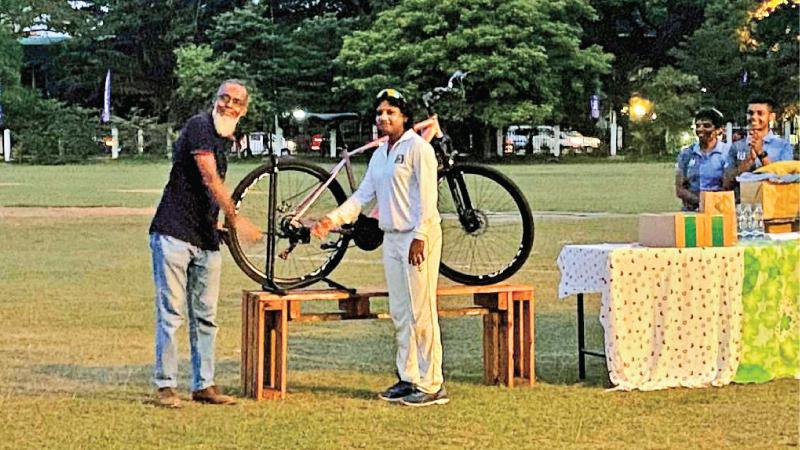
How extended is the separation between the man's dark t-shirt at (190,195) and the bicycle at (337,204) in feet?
1.49

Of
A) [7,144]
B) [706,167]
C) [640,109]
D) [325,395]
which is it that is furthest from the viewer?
[7,144]

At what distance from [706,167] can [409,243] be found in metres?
3.26

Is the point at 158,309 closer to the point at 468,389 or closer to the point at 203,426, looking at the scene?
the point at 203,426

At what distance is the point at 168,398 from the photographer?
7.92m

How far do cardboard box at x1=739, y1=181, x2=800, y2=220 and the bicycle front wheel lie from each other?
148cm

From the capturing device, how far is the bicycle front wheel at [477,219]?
9.18m

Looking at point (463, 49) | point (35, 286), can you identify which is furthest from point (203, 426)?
point (463, 49)

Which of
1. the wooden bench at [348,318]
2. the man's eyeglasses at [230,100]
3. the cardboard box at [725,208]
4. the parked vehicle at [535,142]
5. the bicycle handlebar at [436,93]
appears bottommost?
the wooden bench at [348,318]

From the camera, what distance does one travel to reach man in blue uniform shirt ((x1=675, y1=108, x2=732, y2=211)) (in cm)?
1004

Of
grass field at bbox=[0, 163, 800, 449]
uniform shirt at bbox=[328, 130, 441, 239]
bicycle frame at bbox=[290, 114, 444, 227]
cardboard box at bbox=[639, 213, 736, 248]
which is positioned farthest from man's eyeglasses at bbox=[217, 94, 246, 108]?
cardboard box at bbox=[639, 213, 736, 248]

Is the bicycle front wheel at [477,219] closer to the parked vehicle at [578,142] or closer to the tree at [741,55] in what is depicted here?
the tree at [741,55]

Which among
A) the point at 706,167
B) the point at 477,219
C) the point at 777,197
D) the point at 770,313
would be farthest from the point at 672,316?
the point at 706,167

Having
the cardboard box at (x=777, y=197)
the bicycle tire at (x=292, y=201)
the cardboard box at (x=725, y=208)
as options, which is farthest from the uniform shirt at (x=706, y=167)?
the bicycle tire at (x=292, y=201)

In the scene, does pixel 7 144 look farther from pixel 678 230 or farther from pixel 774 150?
pixel 678 230
